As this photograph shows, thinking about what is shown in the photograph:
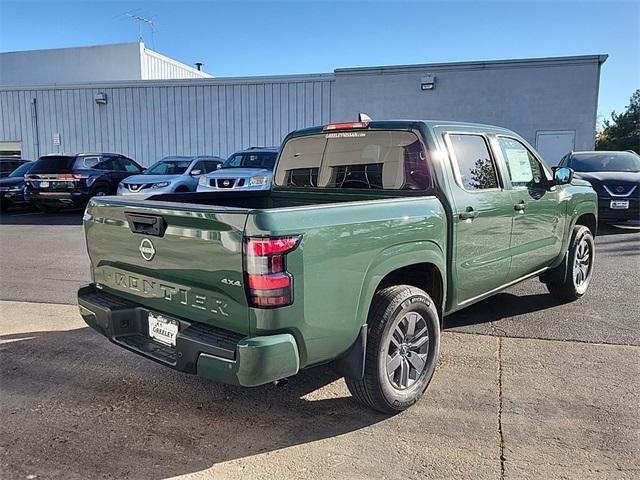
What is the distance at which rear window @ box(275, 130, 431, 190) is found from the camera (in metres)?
3.90

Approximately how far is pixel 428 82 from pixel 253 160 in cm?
730

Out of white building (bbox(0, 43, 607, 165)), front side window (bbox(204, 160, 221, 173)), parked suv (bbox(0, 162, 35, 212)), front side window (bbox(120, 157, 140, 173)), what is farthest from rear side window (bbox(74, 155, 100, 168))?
white building (bbox(0, 43, 607, 165))

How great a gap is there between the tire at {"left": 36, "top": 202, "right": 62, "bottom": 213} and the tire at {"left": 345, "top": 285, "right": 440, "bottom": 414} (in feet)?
43.1

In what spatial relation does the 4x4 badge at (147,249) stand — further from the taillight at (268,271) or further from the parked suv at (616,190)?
the parked suv at (616,190)

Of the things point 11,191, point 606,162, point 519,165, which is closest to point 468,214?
point 519,165

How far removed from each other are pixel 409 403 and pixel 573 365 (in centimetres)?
160

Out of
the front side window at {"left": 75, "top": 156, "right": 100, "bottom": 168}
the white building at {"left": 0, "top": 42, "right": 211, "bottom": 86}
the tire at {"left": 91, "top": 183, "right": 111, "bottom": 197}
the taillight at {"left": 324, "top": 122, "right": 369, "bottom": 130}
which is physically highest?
the white building at {"left": 0, "top": 42, "right": 211, "bottom": 86}

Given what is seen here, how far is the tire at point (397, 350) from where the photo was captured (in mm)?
3133

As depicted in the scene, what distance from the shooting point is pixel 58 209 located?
1503 centimetres

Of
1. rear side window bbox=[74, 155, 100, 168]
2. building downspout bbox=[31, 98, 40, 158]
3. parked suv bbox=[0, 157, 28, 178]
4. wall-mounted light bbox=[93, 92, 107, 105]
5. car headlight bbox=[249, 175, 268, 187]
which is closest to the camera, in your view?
car headlight bbox=[249, 175, 268, 187]

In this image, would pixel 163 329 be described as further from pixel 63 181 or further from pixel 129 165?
pixel 129 165

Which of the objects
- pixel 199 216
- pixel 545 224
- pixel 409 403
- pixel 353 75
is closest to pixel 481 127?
pixel 545 224

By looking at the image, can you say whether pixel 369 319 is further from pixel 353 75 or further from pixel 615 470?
pixel 353 75

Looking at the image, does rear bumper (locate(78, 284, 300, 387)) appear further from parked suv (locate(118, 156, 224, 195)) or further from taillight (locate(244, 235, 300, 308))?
parked suv (locate(118, 156, 224, 195))
